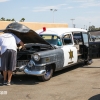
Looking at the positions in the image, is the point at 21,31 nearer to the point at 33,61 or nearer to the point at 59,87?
the point at 33,61

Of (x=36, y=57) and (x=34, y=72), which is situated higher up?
(x=36, y=57)

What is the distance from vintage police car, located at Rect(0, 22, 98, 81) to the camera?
6.61 m

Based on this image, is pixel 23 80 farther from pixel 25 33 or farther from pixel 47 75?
pixel 25 33

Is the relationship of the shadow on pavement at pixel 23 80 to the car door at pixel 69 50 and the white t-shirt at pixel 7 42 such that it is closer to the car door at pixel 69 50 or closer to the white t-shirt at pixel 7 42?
the white t-shirt at pixel 7 42

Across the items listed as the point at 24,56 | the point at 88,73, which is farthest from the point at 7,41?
the point at 88,73

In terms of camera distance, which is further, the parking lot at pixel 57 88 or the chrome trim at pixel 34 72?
the chrome trim at pixel 34 72

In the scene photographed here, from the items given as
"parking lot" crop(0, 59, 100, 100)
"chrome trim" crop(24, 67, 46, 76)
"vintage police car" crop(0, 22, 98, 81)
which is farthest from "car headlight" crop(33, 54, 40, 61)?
"parking lot" crop(0, 59, 100, 100)

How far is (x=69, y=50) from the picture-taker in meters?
8.06

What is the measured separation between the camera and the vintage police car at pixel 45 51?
6.61 metres

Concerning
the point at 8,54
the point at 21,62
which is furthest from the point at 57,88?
the point at 8,54

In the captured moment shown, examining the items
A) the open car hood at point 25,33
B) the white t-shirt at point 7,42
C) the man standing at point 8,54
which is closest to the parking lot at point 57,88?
the man standing at point 8,54

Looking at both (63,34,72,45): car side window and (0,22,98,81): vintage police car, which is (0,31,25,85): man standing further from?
(63,34,72,45): car side window

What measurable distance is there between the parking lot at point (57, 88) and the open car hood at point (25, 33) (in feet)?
4.11

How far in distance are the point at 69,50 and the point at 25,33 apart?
1761 millimetres
